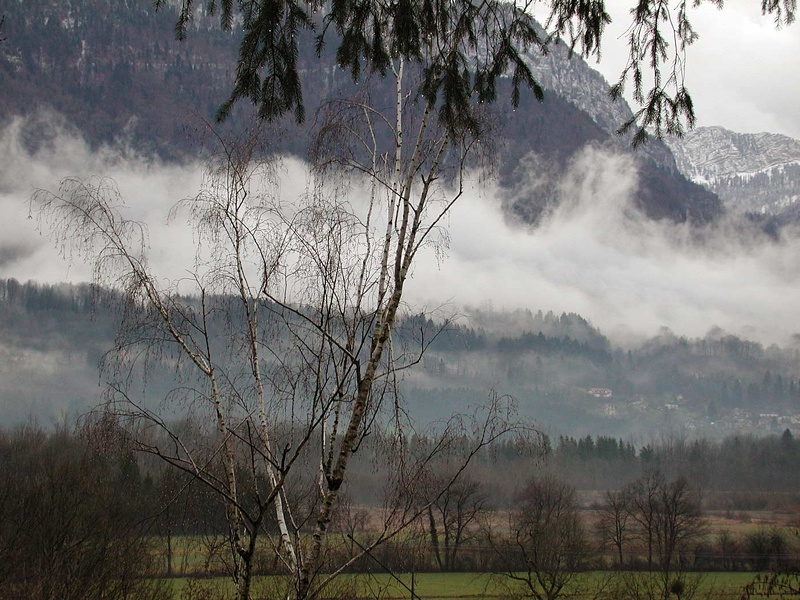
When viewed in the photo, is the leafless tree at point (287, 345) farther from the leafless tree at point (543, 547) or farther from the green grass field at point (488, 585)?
the green grass field at point (488, 585)

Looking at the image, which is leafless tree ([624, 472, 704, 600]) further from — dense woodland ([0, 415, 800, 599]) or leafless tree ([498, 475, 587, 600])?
leafless tree ([498, 475, 587, 600])

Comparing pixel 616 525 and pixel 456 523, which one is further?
pixel 616 525

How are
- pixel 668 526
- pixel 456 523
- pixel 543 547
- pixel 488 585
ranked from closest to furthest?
pixel 543 547 < pixel 488 585 < pixel 456 523 < pixel 668 526

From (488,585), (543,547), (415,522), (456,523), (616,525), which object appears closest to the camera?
(415,522)

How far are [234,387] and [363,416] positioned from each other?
2561mm

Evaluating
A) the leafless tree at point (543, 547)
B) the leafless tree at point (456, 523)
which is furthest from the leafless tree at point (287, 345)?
the leafless tree at point (456, 523)

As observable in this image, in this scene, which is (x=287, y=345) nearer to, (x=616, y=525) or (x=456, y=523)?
(x=456, y=523)

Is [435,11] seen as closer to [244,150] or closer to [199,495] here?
[244,150]

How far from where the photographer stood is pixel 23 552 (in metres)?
30.2

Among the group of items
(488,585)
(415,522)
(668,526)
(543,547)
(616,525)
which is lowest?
(616,525)

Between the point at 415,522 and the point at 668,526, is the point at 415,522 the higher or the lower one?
the higher one

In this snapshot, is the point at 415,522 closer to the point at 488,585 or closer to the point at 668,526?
the point at 488,585

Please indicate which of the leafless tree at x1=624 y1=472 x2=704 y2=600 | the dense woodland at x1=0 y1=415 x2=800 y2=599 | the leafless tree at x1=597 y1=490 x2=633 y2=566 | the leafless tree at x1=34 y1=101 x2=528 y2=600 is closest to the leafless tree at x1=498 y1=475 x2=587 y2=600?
the dense woodland at x1=0 y1=415 x2=800 y2=599

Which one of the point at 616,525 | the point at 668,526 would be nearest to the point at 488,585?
the point at 616,525
